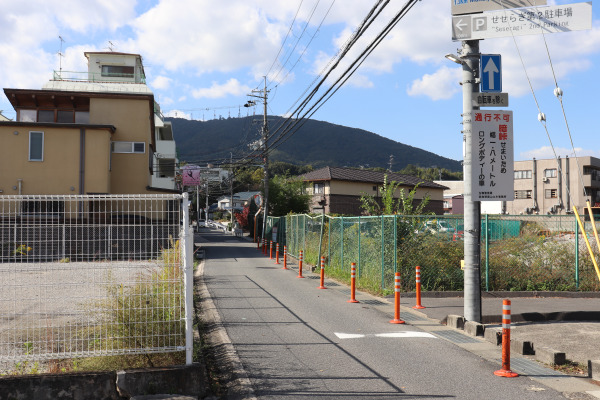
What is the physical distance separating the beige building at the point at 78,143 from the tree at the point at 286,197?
13.6 m

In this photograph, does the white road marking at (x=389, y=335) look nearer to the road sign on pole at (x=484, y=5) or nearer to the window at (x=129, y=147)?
the road sign on pole at (x=484, y=5)

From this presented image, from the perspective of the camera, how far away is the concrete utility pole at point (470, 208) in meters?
9.13

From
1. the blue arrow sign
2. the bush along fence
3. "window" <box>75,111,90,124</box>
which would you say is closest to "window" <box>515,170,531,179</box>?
the bush along fence

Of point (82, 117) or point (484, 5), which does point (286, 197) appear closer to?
point (82, 117)

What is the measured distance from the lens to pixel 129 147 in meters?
28.2

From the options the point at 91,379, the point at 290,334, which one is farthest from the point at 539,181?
the point at 91,379

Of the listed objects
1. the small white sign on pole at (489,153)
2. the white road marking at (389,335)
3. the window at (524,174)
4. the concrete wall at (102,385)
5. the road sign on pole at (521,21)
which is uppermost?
the window at (524,174)

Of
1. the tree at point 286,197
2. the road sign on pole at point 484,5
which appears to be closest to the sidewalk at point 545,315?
the road sign on pole at point 484,5

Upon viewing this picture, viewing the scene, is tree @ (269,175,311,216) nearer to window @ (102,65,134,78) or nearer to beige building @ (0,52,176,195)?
beige building @ (0,52,176,195)

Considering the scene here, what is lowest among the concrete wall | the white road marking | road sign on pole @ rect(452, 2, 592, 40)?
the white road marking

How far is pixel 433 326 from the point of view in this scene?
9438mm

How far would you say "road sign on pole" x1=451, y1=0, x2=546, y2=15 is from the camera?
27.9ft

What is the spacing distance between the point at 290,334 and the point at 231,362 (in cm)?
184

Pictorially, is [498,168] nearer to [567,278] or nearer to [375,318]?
[375,318]
